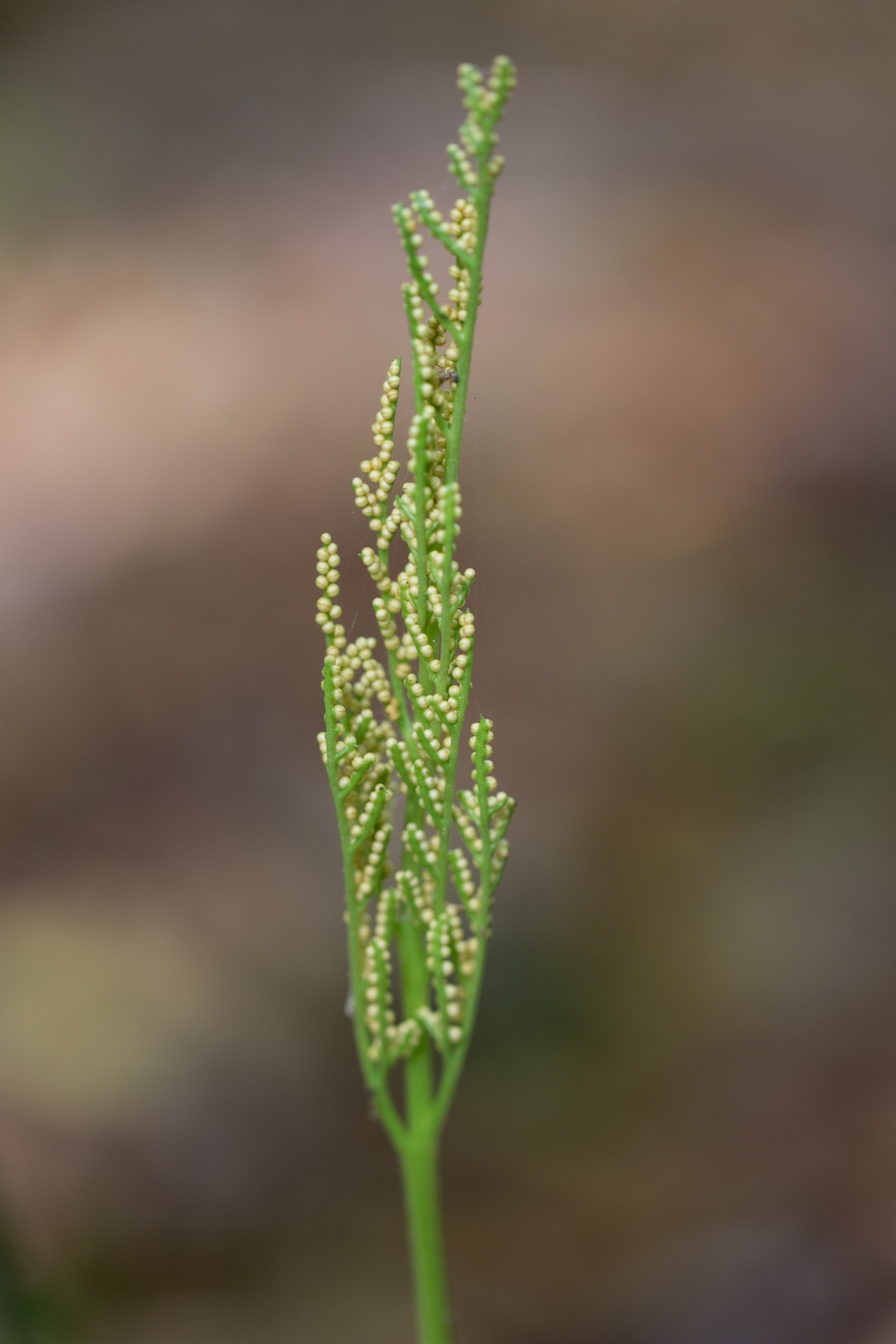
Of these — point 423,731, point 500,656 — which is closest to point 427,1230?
point 423,731

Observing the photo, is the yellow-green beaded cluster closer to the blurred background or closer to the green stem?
the green stem

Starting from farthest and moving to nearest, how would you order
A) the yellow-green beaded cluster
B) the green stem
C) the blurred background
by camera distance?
the blurred background
the green stem
the yellow-green beaded cluster

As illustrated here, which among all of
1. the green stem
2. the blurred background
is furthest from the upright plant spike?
the blurred background

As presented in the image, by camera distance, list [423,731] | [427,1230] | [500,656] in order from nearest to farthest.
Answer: [423,731], [427,1230], [500,656]

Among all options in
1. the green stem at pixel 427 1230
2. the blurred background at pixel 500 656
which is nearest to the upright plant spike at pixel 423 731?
the green stem at pixel 427 1230

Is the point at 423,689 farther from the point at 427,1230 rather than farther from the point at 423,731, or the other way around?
the point at 427,1230

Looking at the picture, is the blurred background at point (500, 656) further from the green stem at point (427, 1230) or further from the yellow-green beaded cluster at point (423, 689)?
the yellow-green beaded cluster at point (423, 689)

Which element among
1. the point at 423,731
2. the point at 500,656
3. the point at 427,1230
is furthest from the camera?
the point at 500,656
